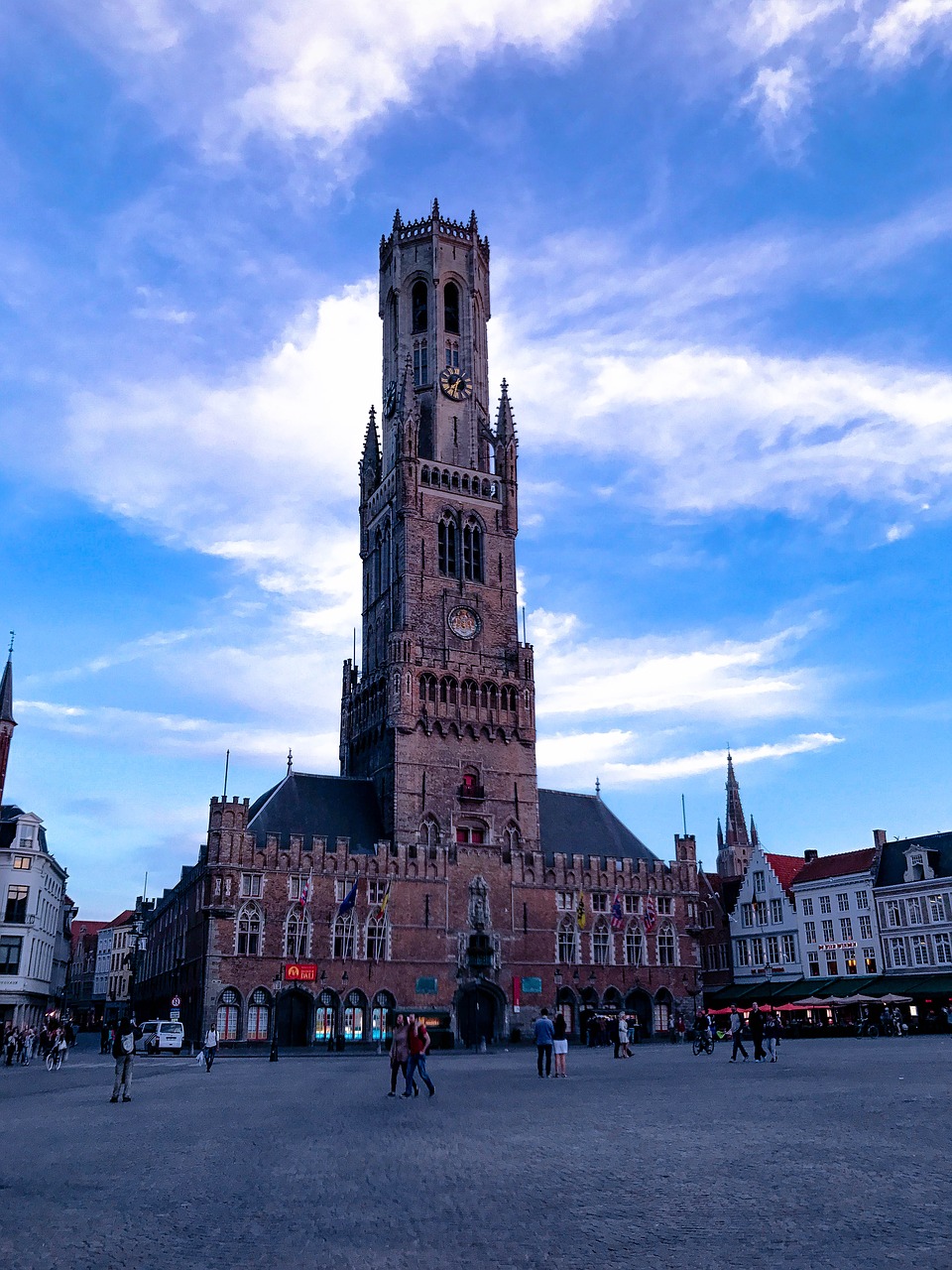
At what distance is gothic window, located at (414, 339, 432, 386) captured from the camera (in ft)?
285

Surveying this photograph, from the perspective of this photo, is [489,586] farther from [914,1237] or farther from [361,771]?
[914,1237]

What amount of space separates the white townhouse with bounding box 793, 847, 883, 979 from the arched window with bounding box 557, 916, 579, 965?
20008 mm

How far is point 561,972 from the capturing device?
240 feet

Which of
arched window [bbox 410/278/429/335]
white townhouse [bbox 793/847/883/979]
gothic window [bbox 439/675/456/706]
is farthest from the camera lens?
arched window [bbox 410/278/429/335]

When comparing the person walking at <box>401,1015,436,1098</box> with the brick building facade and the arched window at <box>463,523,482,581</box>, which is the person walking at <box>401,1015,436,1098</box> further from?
the arched window at <box>463,523,482,581</box>

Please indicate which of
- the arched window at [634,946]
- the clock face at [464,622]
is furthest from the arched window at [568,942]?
the clock face at [464,622]

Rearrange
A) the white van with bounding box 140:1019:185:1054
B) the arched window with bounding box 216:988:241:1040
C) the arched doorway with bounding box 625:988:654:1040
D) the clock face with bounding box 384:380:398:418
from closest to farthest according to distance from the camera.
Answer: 1. the white van with bounding box 140:1019:185:1054
2. the arched window with bounding box 216:988:241:1040
3. the arched doorway with bounding box 625:988:654:1040
4. the clock face with bounding box 384:380:398:418

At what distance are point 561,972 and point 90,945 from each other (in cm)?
10071

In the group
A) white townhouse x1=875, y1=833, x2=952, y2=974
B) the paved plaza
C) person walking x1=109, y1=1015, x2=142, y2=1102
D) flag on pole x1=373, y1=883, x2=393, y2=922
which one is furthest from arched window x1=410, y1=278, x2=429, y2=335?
the paved plaza

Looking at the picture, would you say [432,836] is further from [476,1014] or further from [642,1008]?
[642,1008]

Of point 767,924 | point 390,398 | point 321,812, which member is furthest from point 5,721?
point 767,924

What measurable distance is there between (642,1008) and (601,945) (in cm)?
559

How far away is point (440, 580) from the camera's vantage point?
262 ft

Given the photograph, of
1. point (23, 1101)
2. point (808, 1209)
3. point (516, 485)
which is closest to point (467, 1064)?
point (23, 1101)
